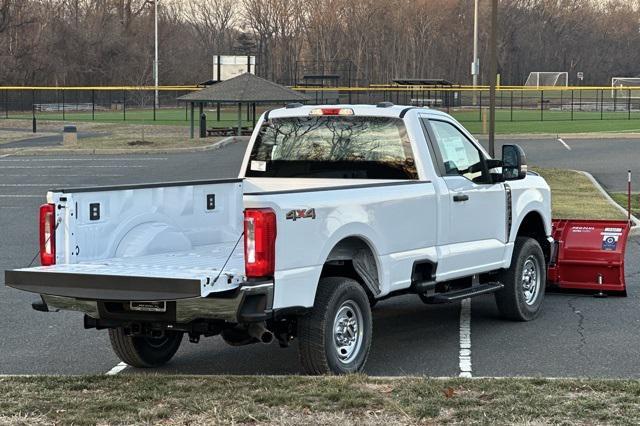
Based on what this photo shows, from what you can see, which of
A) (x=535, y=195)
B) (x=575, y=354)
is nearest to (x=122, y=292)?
(x=575, y=354)

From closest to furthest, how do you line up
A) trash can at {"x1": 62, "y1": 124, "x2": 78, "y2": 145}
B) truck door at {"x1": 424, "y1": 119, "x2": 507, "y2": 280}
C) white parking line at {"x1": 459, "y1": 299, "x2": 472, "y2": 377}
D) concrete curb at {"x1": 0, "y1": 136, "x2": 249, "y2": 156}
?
white parking line at {"x1": 459, "y1": 299, "x2": 472, "y2": 377}, truck door at {"x1": 424, "y1": 119, "x2": 507, "y2": 280}, concrete curb at {"x1": 0, "y1": 136, "x2": 249, "y2": 156}, trash can at {"x1": 62, "y1": 124, "x2": 78, "y2": 145}

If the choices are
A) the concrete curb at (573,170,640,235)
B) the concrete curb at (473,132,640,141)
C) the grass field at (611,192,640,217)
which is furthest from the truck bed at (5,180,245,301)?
the concrete curb at (473,132,640,141)

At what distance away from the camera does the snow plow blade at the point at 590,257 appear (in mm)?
11250

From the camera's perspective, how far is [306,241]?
283 inches

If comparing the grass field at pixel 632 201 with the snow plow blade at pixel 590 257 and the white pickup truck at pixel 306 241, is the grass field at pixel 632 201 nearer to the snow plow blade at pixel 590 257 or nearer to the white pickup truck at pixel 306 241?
the snow plow blade at pixel 590 257


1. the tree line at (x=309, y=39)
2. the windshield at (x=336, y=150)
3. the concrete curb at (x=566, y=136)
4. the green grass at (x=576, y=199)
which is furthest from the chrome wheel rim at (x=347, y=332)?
the tree line at (x=309, y=39)

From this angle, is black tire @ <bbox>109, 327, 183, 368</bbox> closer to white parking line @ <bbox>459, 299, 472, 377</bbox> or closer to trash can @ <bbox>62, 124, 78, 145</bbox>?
white parking line @ <bbox>459, 299, 472, 377</bbox>

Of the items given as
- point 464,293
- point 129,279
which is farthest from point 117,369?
point 464,293

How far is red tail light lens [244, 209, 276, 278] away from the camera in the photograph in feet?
22.3

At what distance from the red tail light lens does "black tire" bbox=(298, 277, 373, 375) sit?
66 centimetres

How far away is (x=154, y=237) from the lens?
26.5 feet

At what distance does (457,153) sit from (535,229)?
1806 millimetres

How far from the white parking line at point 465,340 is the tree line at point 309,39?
7527cm

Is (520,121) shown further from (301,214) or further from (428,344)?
(301,214)
